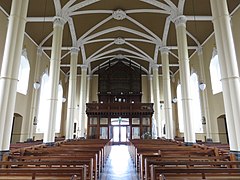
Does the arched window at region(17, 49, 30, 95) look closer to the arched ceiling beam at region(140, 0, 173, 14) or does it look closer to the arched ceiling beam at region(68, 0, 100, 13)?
the arched ceiling beam at region(68, 0, 100, 13)

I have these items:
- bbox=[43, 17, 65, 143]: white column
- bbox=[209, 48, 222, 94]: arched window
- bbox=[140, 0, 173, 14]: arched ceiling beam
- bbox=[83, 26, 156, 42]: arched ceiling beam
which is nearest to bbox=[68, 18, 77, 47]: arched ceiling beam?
bbox=[83, 26, 156, 42]: arched ceiling beam

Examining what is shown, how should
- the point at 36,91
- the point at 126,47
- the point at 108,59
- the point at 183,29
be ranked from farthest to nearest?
the point at 108,59, the point at 126,47, the point at 36,91, the point at 183,29

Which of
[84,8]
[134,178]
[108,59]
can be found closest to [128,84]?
[108,59]

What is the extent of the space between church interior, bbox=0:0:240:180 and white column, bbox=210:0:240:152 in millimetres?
25

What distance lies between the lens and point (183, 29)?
9.35 meters

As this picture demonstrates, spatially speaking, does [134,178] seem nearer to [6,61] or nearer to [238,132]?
[238,132]

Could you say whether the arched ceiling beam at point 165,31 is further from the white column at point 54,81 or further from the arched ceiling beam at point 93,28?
the white column at point 54,81

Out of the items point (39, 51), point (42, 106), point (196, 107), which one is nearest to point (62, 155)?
point (39, 51)

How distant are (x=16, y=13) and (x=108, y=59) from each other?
50.0ft

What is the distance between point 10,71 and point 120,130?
13653mm

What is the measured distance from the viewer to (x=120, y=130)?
17.9m

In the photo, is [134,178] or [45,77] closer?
[134,178]

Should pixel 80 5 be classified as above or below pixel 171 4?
above

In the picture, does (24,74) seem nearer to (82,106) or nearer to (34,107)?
(34,107)
